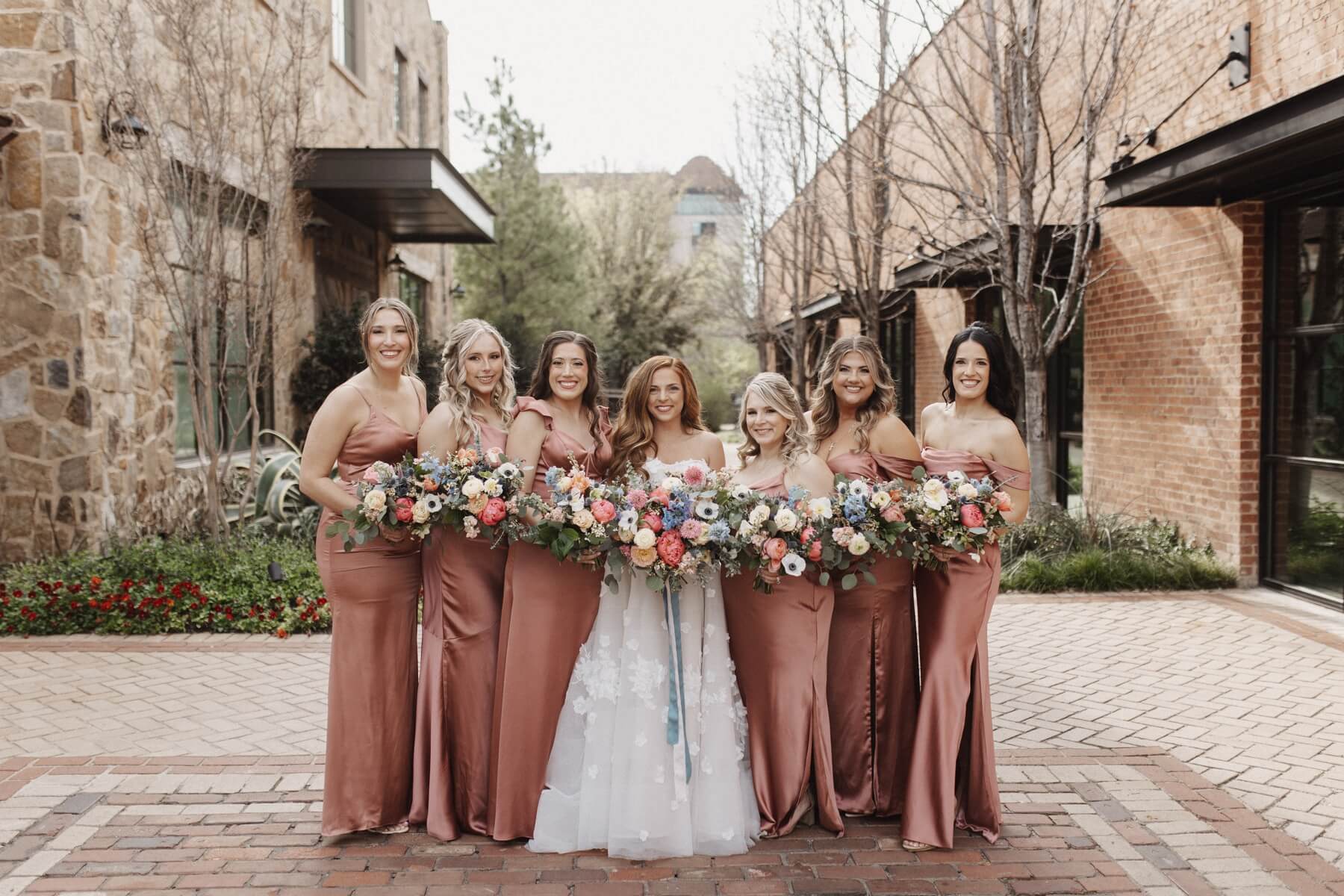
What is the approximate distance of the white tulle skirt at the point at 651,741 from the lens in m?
3.77

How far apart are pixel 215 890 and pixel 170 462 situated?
641 cm

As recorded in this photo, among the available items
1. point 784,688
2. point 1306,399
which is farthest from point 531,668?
point 1306,399

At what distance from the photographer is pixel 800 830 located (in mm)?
4039

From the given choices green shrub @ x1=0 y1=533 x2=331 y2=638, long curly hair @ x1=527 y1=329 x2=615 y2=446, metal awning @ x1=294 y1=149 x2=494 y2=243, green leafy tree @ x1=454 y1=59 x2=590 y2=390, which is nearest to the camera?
long curly hair @ x1=527 y1=329 x2=615 y2=446

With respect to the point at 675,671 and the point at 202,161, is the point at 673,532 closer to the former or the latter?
the point at 675,671

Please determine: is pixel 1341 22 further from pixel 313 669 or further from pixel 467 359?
pixel 313 669

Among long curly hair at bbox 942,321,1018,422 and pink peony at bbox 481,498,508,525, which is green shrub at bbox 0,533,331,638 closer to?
pink peony at bbox 481,498,508,525

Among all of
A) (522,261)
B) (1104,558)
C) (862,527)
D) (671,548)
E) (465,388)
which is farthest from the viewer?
(522,261)

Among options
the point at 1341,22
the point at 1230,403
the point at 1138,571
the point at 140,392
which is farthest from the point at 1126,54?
the point at 140,392

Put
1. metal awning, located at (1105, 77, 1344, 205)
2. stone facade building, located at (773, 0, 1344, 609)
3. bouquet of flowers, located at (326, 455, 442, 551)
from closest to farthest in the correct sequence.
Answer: bouquet of flowers, located at (326, 455, 442, 551) < metal awning, located at (1105, 77, 1344, 205) < stone facade building, located at (773, 0, 1344, 609)

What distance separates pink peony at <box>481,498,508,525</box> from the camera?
3.66 m

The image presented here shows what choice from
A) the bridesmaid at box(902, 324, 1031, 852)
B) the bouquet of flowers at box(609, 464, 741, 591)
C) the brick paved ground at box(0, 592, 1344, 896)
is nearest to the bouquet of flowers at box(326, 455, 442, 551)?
the bouquet of flowers at box(609, 464, 741, 591)

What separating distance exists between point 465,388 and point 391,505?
74 cm

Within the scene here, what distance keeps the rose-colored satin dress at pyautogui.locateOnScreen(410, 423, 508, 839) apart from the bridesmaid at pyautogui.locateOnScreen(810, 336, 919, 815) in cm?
139
